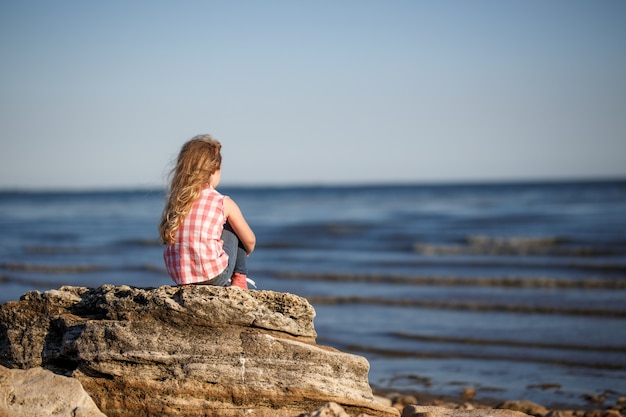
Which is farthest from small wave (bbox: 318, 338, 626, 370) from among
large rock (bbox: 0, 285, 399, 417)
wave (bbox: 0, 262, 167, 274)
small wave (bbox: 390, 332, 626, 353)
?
wave (bbox: 0, 262, 167, 274)

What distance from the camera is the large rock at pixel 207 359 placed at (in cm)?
462

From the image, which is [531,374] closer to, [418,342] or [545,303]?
[418,342]

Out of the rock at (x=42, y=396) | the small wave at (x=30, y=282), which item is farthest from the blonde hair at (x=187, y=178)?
the small wave at (x=30, y=282)

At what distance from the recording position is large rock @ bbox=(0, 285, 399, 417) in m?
4.62

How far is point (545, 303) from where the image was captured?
11.9 meters

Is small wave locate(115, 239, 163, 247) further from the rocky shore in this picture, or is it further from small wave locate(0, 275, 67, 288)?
the rocky shore

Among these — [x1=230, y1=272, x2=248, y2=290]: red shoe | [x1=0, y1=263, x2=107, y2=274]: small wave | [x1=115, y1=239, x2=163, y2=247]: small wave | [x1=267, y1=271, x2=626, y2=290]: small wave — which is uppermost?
[x1=230, y1=272, x2=248, y2=290]: red shoe

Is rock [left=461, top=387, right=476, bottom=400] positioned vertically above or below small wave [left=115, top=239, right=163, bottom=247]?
above

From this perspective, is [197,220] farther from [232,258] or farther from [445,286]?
[445,286]

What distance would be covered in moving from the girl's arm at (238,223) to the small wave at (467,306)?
23.7 feet

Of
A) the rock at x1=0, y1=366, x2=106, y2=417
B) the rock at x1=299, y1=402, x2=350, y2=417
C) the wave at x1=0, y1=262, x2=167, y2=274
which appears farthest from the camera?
the wave at x1=0, y1=262, x2=167, y2=274

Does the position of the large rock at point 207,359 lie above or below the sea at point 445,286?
above

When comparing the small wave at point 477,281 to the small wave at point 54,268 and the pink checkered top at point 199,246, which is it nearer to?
the small wave at point 54,268

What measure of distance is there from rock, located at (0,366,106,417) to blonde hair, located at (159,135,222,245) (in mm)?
1314
